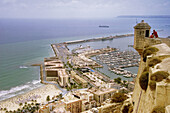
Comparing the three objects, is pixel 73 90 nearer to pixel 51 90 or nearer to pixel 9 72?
pixel 51 90

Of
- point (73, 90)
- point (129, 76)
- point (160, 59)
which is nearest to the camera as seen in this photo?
point (160, 59)

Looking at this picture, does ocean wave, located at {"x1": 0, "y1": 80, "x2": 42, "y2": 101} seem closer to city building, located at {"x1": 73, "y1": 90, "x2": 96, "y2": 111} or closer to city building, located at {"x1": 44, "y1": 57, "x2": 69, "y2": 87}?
city building, located at {"x1": 44, "y1": 57, "x2": 69, "y2": 87}

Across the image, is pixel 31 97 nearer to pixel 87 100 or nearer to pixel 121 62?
pixel 87 100

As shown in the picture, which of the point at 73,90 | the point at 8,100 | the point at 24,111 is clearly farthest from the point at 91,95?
the point at 8,100

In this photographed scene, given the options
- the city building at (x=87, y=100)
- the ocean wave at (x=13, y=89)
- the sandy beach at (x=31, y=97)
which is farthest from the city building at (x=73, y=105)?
the ocean wave at (x=13, y=89)

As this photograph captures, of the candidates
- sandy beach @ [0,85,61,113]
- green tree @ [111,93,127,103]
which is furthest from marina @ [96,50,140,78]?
green tree @ [111,93,127,103]

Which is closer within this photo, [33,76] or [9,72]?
[33,76]
